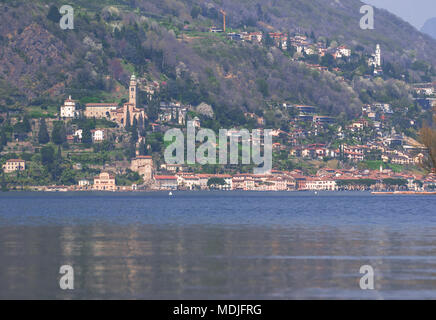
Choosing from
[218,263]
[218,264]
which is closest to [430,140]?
[218,263]

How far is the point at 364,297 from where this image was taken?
27750 millimetres

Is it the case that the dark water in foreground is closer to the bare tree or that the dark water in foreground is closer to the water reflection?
the water reflection

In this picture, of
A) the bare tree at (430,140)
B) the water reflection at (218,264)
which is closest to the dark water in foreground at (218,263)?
the water reflection at (218,264)

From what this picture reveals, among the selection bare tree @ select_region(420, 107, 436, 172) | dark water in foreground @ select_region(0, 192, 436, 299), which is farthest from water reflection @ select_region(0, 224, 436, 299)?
bare tree @ select_region(420, 107, 436, 172)

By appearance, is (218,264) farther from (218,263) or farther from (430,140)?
(430,140)

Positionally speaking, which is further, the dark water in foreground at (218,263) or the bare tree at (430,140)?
the bare tree at (430,140)

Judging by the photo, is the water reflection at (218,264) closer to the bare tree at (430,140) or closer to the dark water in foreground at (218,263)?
the dark water in foreground at (218,263)

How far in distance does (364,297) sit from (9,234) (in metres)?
33.7

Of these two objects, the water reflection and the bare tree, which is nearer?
the water reflection

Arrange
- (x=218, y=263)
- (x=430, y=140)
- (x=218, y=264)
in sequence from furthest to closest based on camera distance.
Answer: (x=430, y=140)
(x=218, y=263)
(x=218, y=264)

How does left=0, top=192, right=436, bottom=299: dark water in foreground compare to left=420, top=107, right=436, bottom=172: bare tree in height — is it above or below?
below

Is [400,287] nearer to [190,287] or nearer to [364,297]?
[364,297]

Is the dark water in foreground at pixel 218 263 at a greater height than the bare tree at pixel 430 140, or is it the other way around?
the bare tree at pixel 430 140
